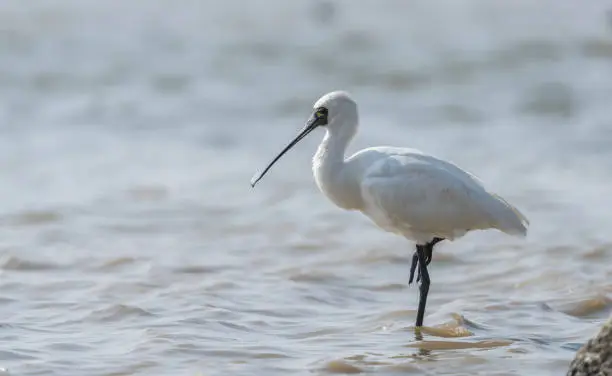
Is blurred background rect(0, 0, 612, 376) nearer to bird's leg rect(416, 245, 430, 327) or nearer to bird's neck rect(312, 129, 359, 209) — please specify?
bird's leg rect(416, 245, 430, 327)

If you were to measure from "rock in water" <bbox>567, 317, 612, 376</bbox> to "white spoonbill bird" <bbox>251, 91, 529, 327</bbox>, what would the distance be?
2.29 meters

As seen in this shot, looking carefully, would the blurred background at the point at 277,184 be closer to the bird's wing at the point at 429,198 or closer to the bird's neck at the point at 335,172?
the bird's wing at the point at 429,198

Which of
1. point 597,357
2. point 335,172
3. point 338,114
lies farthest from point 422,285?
point 597,357

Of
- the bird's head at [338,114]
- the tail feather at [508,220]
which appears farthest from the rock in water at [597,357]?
the bird's head at [338,114]

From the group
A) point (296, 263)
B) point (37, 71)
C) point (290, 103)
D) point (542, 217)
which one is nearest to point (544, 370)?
point (296, 263)

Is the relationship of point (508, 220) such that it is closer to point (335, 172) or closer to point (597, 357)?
point (335, 172)

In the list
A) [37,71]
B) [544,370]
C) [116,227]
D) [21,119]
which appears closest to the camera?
[544,370]

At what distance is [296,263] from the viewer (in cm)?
903

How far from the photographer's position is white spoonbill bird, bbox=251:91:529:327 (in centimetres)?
735

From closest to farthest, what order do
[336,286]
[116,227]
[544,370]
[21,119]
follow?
[544,370], [336,286], [116,227], [21,119]

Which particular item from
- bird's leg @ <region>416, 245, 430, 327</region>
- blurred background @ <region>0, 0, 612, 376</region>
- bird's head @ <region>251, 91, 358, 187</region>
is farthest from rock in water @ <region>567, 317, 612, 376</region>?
bird's head @ <region>251, 91, 358, 187</region>

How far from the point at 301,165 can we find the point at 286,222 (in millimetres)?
2270

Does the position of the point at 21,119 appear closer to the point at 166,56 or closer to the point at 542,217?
the point at 166,56

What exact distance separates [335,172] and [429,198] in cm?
57
